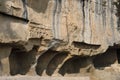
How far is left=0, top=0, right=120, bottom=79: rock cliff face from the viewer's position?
7109 mm

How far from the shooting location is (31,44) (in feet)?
25.5

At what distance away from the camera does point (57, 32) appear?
8414 millimetres

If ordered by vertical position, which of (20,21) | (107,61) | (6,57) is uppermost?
(20,21)

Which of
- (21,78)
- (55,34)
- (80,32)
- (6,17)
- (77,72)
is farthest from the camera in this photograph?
(77,72)

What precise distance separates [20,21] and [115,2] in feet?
15.8

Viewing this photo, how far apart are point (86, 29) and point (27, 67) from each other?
8.24 feet

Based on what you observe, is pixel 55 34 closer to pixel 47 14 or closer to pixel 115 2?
pixel 47 14

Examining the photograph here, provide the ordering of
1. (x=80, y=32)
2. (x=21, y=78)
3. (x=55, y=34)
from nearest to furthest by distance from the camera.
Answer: (x=21, y=78) < (x=55, y=34) < (x=80, y=32)

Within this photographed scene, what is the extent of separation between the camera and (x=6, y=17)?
6.87 metres

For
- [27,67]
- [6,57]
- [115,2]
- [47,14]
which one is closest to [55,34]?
[47,14]

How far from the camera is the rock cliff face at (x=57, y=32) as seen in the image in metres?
7.11

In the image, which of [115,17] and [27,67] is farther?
[115,17]

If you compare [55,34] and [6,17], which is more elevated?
[6,17]

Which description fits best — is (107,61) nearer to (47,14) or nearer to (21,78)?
(47,14)
